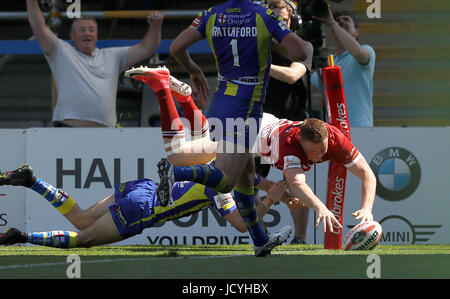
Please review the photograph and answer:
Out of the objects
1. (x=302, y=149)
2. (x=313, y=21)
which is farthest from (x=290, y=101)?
(x=302, y=149)

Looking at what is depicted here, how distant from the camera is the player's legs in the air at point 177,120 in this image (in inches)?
247

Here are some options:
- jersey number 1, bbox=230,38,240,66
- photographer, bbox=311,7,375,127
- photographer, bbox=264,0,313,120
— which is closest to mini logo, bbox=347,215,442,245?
photographer, bbox=311,7,375,127

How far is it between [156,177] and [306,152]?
200cm

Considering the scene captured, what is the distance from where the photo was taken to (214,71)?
11.1m

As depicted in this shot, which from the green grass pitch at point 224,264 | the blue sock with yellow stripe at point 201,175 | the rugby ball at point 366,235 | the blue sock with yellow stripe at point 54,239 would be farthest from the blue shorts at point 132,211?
the rugby ball at point 366,235

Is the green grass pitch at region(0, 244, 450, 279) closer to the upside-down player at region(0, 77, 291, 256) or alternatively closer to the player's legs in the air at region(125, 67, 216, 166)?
the upside-down player at region(0, 77, 291, 256)

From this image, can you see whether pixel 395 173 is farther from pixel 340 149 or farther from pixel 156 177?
pixel 156 177

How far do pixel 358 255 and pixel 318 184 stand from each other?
1999 mm

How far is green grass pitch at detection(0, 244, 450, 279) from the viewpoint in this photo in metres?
4.75

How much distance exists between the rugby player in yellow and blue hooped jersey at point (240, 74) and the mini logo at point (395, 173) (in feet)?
7.43

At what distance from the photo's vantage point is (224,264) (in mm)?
5391

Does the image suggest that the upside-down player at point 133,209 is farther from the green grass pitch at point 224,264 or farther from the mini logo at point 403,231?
the mini logo at point 403,231
